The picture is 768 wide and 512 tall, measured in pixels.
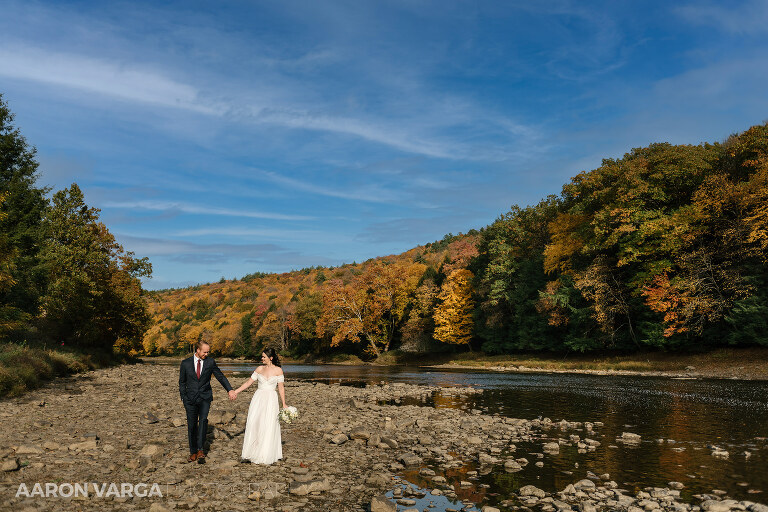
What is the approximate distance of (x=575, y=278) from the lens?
144ft

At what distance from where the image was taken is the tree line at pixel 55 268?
1459 inches

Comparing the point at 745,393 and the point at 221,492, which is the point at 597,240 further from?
the point at 221,492

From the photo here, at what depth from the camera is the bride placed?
1038cm

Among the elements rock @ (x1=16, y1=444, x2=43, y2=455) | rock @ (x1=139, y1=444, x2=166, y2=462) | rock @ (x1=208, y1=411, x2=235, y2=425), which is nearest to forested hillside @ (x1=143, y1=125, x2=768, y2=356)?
rock @ (x1=208, y1=411, x2=235, y2=425)

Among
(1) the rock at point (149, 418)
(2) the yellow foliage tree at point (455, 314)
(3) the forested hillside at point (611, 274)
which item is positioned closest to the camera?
(1) the rock at point (149, 418)

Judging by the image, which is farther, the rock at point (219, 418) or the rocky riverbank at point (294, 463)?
the rock at point (219, 418)

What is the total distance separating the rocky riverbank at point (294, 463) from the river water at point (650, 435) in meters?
0.44

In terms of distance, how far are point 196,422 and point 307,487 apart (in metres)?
3.75

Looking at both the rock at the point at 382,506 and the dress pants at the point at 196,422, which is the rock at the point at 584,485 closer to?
the rock at the point at 382,506

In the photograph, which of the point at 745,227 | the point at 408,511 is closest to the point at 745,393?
the point at 745,227

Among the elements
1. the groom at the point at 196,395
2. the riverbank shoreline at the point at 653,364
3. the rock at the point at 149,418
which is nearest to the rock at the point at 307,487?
the groom at the point at 196,395

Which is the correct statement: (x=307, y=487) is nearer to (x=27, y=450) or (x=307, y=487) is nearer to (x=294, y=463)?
(x=294, y=463)

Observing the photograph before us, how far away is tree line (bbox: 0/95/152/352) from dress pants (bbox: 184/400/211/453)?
32339mm

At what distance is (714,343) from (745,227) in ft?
34.2
